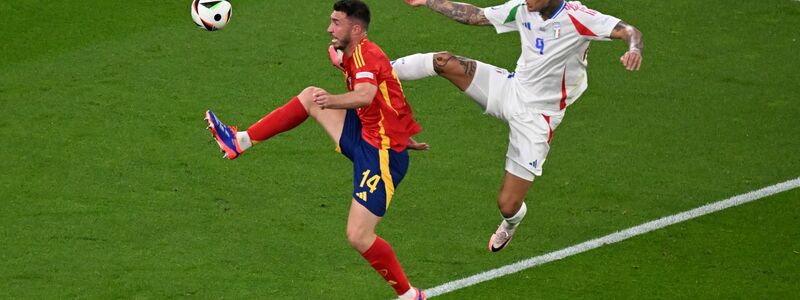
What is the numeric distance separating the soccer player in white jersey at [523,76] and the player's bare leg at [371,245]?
56.6 inches

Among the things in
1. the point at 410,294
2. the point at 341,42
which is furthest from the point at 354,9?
the point at 410,294

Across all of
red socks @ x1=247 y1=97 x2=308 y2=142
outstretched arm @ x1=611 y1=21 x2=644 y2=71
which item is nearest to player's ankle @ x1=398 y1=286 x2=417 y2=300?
red socks @ x1=247 y1=97 x2=308 y2=142

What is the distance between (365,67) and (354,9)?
423 millimetres

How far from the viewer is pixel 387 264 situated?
445 inches

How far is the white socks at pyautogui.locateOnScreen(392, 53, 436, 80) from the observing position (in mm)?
12414

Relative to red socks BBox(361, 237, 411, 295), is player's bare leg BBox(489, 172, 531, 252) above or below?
below

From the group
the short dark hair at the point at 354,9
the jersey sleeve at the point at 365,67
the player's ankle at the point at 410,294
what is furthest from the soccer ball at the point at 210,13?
the player's ankle at the point at 410,294

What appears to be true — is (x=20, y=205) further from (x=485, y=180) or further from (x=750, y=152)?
(x=750, y=152)

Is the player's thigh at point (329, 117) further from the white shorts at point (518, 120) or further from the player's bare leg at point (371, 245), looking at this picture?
the white shorts at point (518, 120)

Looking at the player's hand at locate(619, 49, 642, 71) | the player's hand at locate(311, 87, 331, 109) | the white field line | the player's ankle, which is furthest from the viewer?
the white field line

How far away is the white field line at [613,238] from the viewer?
12.3 meters

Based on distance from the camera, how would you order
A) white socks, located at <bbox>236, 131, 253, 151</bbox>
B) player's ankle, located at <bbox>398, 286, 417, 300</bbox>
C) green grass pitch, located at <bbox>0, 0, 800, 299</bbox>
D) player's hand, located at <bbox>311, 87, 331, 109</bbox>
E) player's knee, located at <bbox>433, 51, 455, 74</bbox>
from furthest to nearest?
player's knee, located at <bbox>433, 51, 455, 74</bbox>, green grass pitch, located at <bbox>0, 0, 800, 299</bbox>, white socks, located at <bbox>236, 131, 253, 151</bbox>, player's ankle, located at <bbox>398, 286, 417, 300</bbox>, player's hand, located at <bbox>311, 87, 331, 109</bbox>

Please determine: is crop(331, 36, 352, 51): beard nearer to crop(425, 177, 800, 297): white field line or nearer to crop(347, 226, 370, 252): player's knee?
crop(347, 226, 370, 252): player's knee

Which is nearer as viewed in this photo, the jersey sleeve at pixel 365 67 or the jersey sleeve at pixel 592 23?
the jersey sleeve at pixel 365 67
